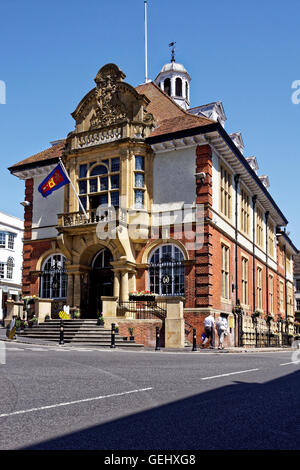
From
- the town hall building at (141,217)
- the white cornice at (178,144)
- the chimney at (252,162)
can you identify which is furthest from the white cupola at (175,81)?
the white cornice at (178,144)

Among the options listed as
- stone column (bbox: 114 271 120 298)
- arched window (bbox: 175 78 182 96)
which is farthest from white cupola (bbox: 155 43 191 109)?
stone column (bbox: 114 271 120 298)

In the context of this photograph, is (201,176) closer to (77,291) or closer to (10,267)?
(77,291)

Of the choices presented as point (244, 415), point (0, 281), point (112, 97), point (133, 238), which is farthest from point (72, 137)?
point (0, 281)

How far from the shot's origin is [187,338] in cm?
2519

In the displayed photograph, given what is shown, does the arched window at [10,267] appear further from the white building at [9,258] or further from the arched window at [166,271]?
the arched window at [166,271]

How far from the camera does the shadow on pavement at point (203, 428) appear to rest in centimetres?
483

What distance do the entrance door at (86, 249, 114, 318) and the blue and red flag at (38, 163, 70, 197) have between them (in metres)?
4.74

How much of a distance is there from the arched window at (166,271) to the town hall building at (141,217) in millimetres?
53

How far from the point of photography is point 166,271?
2698 cm

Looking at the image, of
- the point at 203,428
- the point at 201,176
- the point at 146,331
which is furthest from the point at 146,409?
the point at 201,176

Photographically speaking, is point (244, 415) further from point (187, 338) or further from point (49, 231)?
point (49, 231)

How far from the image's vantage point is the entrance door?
29461mm

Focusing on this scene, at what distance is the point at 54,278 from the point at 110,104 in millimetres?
10620

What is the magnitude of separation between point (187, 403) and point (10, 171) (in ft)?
92.7
